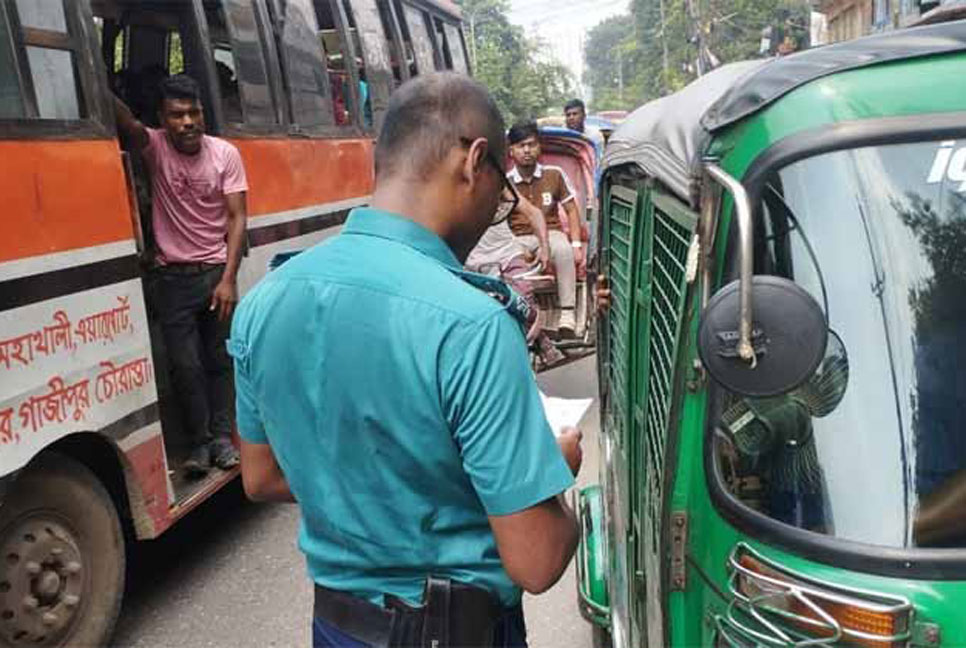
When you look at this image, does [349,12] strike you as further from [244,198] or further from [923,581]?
[923,581]

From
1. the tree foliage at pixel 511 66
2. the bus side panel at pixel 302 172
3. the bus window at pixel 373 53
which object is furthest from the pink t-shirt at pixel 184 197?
the tree foliage at pixel 511 66

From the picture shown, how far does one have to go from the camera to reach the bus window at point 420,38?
8.52 metres

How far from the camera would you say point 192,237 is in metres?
4.30

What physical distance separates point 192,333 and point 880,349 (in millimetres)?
3498

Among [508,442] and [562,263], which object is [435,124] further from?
[562,263]

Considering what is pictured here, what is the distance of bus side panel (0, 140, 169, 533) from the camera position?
3008 millimetres

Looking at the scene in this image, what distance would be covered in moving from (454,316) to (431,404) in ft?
0.45

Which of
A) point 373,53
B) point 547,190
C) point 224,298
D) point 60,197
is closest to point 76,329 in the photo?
point 60,197

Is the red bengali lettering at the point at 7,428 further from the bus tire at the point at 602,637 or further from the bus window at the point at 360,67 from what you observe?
the bus window at the point at 360,67

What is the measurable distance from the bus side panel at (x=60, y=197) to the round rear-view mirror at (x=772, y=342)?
2.44 m

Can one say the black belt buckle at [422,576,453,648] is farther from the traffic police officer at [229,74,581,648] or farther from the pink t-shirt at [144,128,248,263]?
the pink t-shirt at [144,128,248,263]

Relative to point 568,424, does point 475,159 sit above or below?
above

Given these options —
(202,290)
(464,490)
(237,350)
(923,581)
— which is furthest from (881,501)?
(202,290)

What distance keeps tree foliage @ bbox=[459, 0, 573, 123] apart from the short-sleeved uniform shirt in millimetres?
30032
